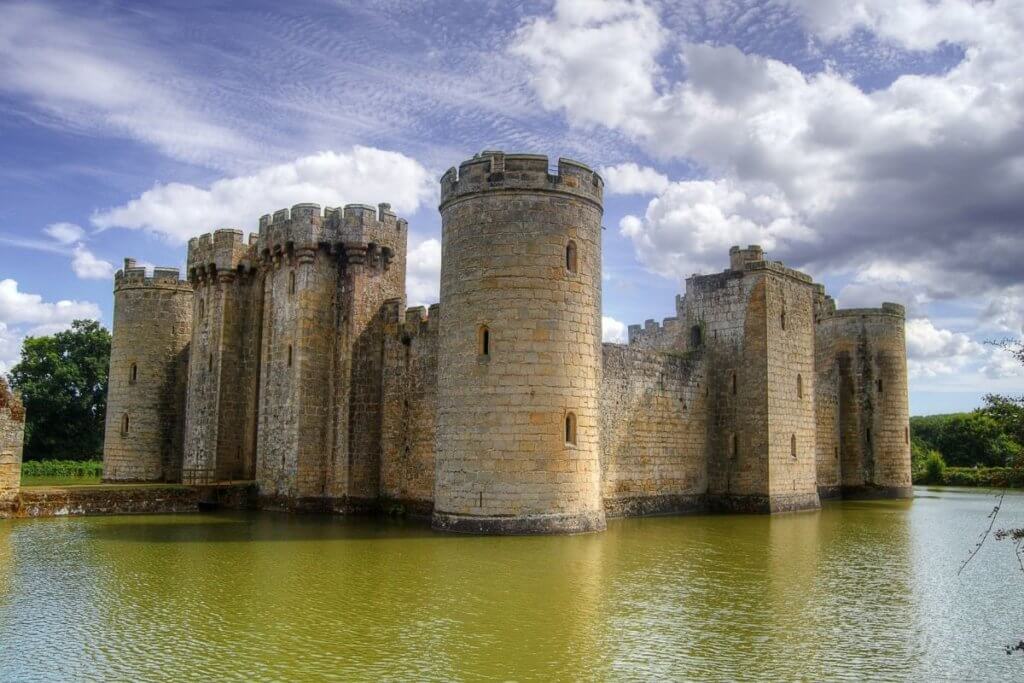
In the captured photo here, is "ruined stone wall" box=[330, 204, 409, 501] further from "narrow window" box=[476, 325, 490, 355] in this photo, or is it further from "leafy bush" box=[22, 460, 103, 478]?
"leafy bush" box=[22, 460, 103, 478]

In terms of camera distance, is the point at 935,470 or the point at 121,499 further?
the point at 935,470

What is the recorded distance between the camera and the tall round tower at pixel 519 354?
1727 centimetres

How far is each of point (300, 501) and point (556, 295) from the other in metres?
9.39

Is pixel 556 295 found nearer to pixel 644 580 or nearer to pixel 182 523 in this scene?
pixel 644 580

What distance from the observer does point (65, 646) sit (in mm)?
8578

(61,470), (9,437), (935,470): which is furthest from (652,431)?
(61,470)

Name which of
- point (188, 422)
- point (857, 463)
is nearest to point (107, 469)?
point (188, 422)

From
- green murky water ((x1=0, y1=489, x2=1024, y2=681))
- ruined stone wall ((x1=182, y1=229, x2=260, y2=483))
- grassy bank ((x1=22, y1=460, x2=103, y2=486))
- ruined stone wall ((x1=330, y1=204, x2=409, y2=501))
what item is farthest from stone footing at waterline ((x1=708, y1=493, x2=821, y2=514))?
grassy bank ((x1=22, y1=460, x2=103, y2=486))

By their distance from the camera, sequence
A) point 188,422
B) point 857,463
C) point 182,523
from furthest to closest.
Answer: point 857,463 < point 188,422 < point 182,523

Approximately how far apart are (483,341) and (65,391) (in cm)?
3303

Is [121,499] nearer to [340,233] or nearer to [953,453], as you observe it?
[340,233]

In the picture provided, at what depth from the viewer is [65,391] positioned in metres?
42.8

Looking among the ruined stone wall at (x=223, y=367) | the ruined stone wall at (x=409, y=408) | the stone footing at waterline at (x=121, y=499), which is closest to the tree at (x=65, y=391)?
the ruined stone wall at (x=223, y=367)

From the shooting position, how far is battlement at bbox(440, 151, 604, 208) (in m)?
18.2
